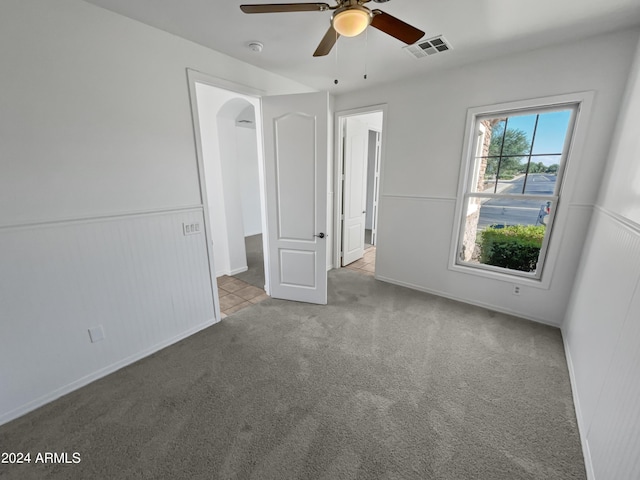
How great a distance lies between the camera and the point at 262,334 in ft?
8.12

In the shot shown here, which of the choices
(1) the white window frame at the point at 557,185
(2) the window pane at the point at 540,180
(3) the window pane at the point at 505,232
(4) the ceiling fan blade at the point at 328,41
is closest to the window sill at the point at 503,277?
(1) the white window frame at the point at 557,185

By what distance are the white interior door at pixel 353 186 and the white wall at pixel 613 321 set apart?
2.71 meters

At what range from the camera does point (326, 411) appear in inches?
65.4

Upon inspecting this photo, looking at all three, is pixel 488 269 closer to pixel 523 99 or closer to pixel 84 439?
pixel 523 99

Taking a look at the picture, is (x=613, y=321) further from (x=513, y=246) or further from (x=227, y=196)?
(x=227, y=196)

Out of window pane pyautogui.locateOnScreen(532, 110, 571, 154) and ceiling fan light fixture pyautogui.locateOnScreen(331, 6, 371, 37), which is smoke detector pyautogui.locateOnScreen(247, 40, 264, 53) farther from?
window pane pyautogui.locateOnScreen(532, 110, 571, 154)

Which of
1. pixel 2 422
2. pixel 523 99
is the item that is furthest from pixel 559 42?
pixel 2 422

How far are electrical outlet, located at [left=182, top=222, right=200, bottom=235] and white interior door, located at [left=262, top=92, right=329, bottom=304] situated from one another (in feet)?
2.61

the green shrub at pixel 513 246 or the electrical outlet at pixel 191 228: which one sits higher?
the electrical outlet at pixel 191 228

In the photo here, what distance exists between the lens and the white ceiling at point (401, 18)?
5.52 feet

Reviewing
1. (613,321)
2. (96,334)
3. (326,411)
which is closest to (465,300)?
(613,321)

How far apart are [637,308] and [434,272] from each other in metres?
2.11

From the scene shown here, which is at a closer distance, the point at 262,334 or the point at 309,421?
the point at 309,421

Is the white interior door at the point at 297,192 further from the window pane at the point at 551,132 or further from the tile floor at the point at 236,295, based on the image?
the window pane at the point at 551,132
